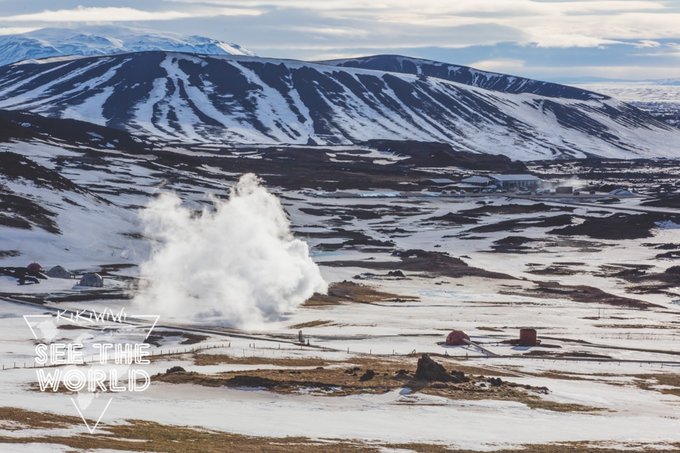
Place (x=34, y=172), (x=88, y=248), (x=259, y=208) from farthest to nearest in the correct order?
1. (x=34, y=172)
2. (x=88, y=248)
3. (x=259, y=208)

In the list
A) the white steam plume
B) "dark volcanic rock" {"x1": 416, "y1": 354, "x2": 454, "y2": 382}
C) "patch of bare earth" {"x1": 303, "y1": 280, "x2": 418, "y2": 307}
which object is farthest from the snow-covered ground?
"dark volcanic rock" {"x1": 416, "y1": 354, "x2": 454, "y2": 382}

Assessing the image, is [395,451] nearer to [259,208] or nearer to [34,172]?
[259,208]

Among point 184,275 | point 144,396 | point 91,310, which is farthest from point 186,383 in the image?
point 184,275

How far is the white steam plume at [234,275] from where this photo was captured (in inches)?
3875

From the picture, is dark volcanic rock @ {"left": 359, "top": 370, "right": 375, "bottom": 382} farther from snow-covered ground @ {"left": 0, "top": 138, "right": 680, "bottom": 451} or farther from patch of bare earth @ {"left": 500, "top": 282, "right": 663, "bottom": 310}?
patch of bare earth @ {"left": 500, "top": 282, "right": 663, "bottom": 310}

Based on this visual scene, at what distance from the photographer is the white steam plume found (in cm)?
9844

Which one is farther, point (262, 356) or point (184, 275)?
point (184, 275)

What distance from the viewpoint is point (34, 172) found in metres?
172

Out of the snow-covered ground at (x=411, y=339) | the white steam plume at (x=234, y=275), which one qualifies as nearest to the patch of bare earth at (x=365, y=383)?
the snow-covered ground at (x=411, y=339)

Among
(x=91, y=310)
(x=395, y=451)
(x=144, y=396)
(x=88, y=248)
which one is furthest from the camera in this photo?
(x=88, y=248)

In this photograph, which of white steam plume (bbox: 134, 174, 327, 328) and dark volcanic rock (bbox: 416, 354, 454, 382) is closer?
dark volcanic rock (bbox: 416, 354, 454, 382)

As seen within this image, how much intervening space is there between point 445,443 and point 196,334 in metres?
38.7

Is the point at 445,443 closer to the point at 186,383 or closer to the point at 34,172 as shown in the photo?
the point at 186,383

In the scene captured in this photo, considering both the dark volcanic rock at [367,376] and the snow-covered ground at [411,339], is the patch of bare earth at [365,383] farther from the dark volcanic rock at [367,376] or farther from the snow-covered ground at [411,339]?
the snow-covered ground at [411,339]
